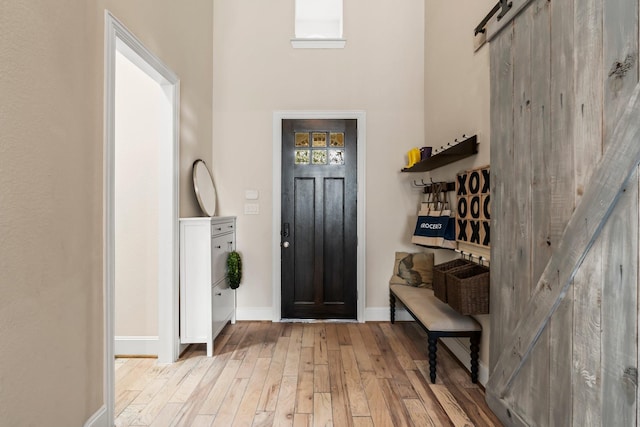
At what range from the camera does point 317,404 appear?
6.45ft

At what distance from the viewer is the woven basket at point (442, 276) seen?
2.27 meters

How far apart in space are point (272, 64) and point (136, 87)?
142 cm

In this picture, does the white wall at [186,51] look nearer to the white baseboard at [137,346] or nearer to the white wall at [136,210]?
the white wall at [136,210]

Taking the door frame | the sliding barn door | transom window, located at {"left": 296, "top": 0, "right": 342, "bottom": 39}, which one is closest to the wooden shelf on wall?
the sliding barn door

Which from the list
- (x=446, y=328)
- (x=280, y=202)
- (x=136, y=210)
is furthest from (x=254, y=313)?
(x=446, y=328)

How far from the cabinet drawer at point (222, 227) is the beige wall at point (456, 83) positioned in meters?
2.03
